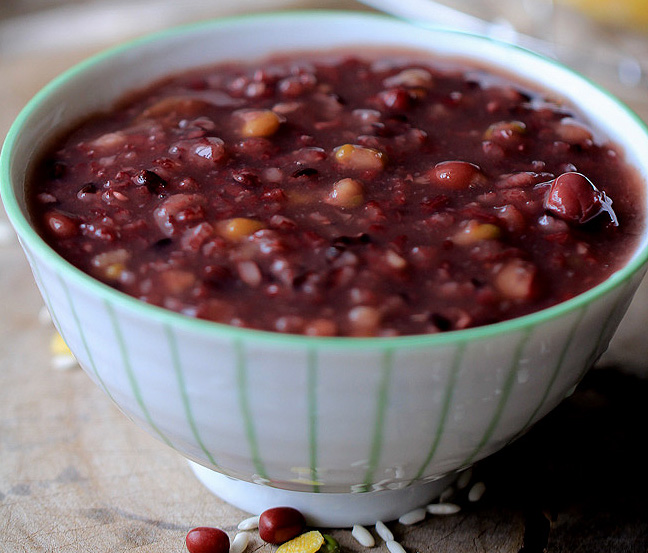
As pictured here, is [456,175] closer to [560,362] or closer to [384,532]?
[560,362]

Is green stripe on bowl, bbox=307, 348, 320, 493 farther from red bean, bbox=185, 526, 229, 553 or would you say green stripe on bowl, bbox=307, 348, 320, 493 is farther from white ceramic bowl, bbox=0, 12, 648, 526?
red bean, bbox=185, 526, 229, 553

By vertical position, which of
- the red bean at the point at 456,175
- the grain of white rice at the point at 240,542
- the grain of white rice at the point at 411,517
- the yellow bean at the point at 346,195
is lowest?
the grain of white rice at the point at 240,542

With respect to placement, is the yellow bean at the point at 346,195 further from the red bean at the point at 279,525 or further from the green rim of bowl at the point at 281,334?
the red bean at the point at 279,525

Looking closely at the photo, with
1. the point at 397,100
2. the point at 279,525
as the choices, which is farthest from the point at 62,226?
the point at 397,100

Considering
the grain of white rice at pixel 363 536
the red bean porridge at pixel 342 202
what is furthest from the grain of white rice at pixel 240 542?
the red bean porridge at pixel 342 202

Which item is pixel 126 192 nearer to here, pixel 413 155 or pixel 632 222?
pixel 413 155
